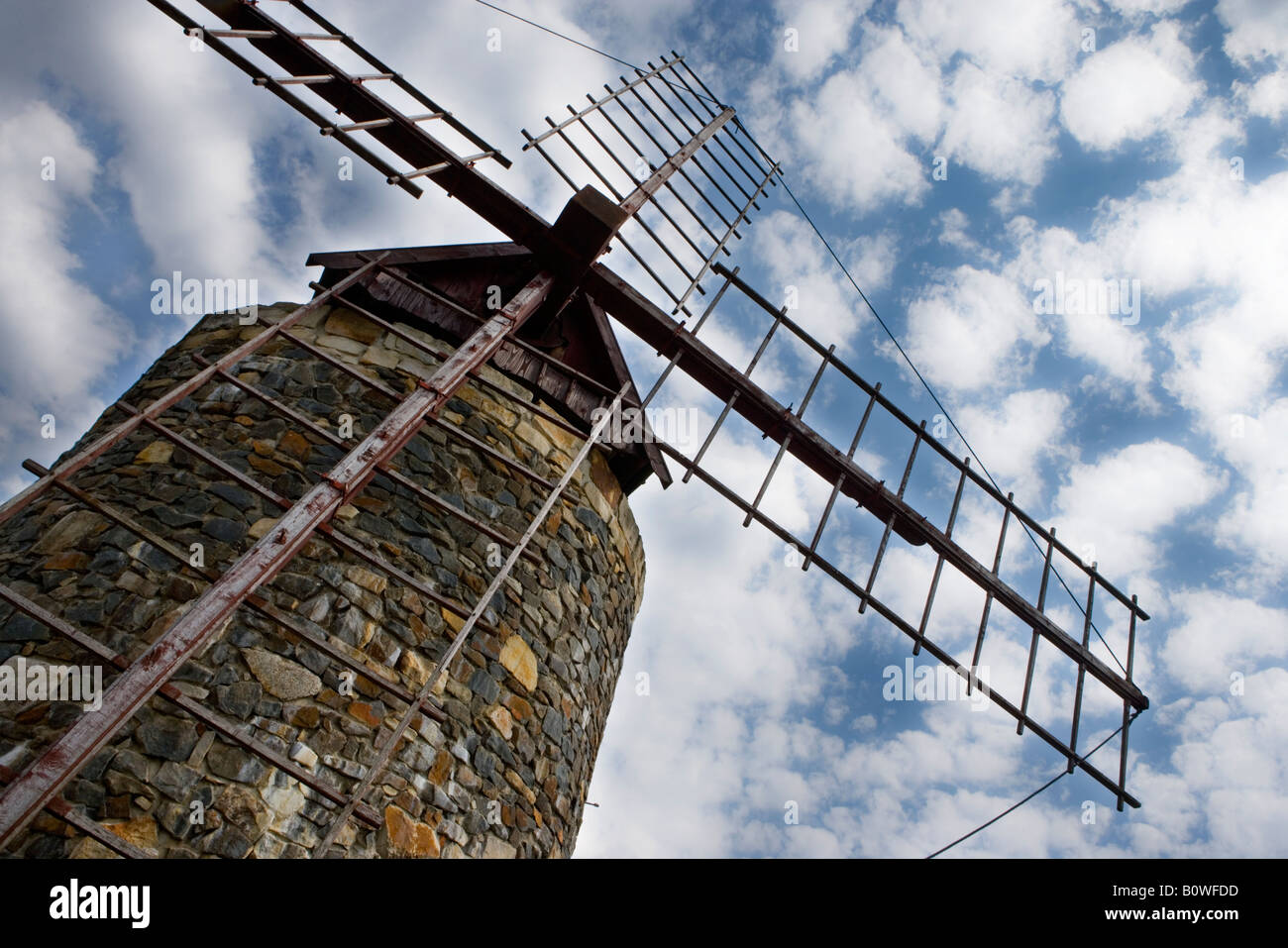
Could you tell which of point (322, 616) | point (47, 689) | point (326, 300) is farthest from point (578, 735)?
point (326, 300)

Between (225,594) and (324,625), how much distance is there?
0.79 meters

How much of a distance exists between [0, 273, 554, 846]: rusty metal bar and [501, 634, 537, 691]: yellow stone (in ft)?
4.11

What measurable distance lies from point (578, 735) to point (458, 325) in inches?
107

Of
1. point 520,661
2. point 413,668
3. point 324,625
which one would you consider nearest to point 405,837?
point 413,668

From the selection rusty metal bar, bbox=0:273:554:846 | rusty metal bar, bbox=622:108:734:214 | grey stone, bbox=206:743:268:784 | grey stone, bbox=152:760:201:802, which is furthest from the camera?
rusty metal bar, bbox=622:108:734:214

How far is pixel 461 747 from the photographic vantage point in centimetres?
359

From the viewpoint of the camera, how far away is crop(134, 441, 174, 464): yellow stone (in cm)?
363

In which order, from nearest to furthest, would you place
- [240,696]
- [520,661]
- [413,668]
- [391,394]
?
1. [240,696]
2. [413,668]
3. [391,394]
4. [520,661]

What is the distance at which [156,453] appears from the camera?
366cm

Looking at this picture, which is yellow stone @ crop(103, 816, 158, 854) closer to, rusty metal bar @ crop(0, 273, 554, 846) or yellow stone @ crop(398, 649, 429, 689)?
rusty metal bar @ crop(0, 273, 554, 846)

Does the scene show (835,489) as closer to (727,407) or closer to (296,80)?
(727,407)

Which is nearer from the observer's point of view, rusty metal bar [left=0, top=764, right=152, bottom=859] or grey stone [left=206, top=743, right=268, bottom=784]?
rusty metal bar [left=0, top=764, right=152, bottom=859]

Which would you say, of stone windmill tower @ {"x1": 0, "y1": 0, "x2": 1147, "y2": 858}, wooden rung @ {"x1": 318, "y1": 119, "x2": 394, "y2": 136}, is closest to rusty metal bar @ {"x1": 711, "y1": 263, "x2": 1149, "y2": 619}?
stone windmill tower @ {"x1": 0, "y1": 0, "x2": 1147, "y2": 858}
